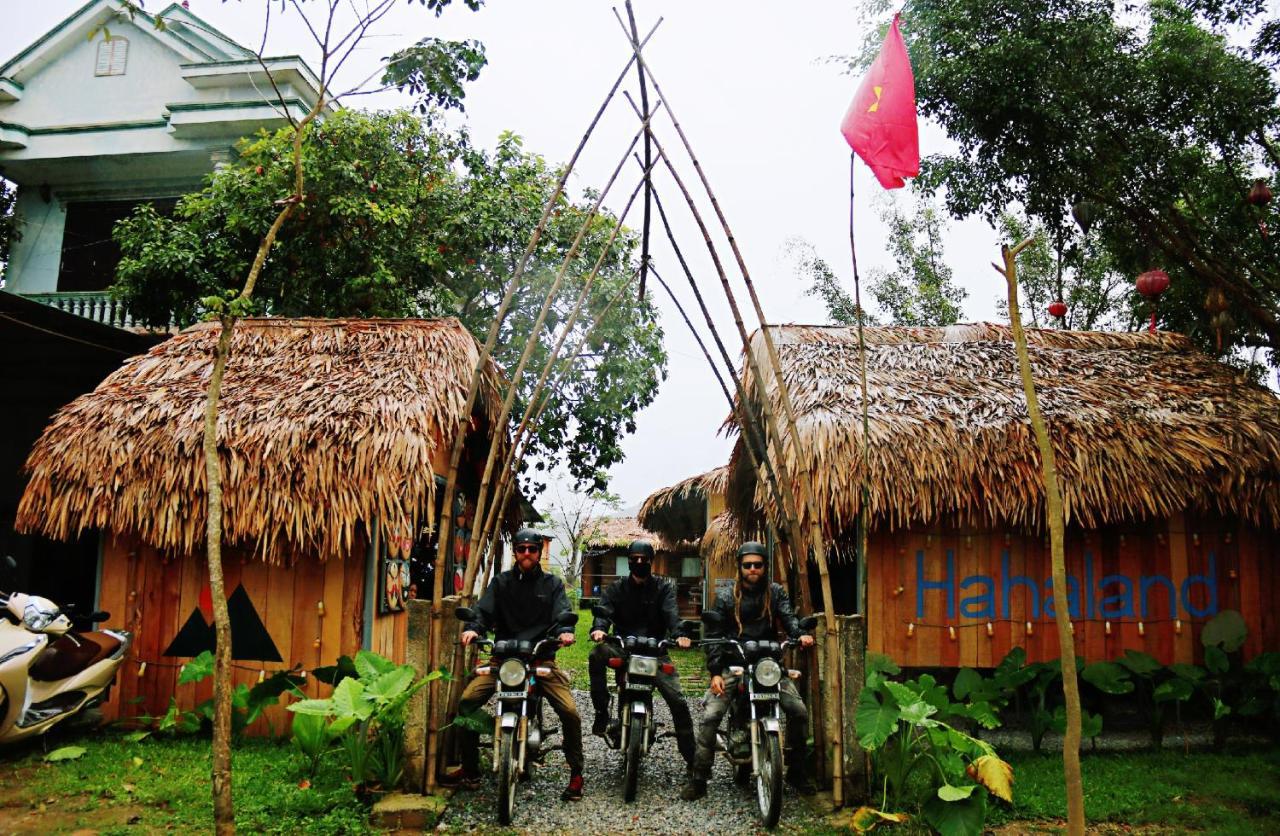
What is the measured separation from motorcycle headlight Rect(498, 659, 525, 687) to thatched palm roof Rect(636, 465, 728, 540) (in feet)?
29.2

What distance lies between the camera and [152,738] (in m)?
6.21

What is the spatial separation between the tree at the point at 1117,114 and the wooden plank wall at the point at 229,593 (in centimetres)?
711

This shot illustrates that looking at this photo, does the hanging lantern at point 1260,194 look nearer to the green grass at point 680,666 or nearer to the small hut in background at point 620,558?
the green grass at point 680,666

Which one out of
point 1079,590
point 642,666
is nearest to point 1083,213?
point 1079,590

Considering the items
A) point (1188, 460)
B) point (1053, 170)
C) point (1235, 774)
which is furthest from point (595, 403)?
point (1235, 774)

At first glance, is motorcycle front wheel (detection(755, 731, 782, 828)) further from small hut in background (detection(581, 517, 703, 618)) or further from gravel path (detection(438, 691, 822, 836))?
small hut in background (detection(581, 517, 703, 618))

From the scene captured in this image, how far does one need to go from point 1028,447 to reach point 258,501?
5.74 m

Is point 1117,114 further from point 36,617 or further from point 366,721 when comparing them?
point 36,617

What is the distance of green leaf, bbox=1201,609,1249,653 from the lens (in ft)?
21.8

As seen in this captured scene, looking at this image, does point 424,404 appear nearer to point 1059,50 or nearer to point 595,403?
point 595,403

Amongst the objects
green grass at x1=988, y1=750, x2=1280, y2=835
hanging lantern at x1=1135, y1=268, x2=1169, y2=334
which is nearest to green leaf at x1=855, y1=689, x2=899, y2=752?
green grass at x1=988, y1=750, x2=1280, y2=835

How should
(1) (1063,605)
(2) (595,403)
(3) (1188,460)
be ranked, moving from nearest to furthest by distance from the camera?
(1) (1063,605) → (3) (1188,460) → (2) (595,403)

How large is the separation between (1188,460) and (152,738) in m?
7.89

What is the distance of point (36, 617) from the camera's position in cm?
533
